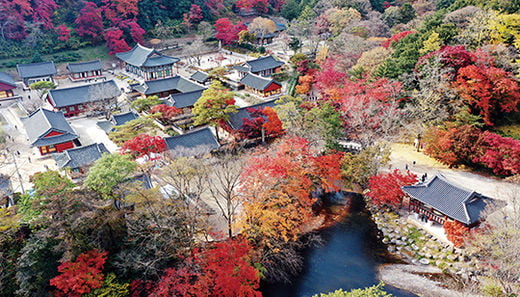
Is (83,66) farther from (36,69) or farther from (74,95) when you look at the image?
(74,95)

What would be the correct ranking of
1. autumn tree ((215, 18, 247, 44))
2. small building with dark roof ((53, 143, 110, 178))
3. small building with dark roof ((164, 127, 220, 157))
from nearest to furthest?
small building with dark roof ((53, 143, 110, 178)) < small building with dark roof ((164, 127, 220, 157)) < autumn tree ((215, 18, 247, 44))

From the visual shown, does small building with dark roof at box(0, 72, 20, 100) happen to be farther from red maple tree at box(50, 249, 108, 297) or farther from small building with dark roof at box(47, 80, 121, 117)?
red maple tree at box(50, 249, 108, 297)

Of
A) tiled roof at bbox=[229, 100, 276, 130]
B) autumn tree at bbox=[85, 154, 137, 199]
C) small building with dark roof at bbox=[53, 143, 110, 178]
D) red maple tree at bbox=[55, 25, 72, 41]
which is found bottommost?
small building with dark roof at bbox=[53, 143, 110, 178]

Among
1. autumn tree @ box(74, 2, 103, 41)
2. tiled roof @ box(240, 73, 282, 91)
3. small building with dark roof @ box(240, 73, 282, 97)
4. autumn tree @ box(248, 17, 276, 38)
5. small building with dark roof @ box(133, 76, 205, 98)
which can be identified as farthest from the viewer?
autumn tree @ box(248, 17, 276, 38)

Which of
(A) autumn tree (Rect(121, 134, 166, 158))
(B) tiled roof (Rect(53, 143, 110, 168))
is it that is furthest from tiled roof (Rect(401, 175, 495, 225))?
(B) tiled roof (Rect(53, 143, 110, 168))

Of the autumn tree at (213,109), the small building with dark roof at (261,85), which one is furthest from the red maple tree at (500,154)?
the small building with dark roof at (261,85)

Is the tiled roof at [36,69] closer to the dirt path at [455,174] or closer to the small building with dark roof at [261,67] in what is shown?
the small building with dark roof at [261,67]

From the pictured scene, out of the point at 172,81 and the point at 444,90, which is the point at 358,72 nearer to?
the point at 444,90
